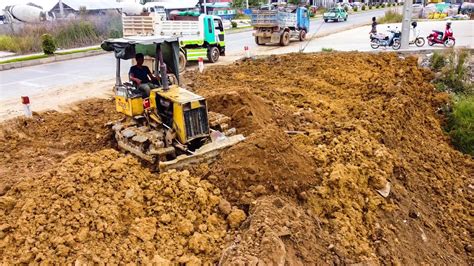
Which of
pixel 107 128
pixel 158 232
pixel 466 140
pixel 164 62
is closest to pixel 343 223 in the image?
pixel 158 232

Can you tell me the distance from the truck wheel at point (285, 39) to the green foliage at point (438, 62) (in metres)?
10.3

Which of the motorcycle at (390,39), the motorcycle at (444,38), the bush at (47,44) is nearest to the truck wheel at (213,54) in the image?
the motorcycle at (390,39)

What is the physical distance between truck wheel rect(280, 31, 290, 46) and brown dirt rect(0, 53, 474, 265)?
1231 centimetres

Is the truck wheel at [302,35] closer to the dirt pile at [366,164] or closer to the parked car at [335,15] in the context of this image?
the dirt pile at [366,164]

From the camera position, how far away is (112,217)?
18.5 ft

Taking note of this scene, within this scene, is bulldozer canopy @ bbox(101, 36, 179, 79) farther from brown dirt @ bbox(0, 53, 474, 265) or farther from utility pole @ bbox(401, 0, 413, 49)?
utility pole @ bbox(401, 0, 413, 49)

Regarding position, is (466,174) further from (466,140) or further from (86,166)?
(86,166)

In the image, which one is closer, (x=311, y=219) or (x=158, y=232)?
(x=158, y=232)

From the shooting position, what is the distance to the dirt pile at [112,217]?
520cm

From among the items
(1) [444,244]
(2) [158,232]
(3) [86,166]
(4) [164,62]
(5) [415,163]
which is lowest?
(1) [444,244]

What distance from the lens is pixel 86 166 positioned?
665 cm

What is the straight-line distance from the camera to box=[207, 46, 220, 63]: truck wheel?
18.9m

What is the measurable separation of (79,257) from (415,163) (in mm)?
6949

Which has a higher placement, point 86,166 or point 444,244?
point 86,166
